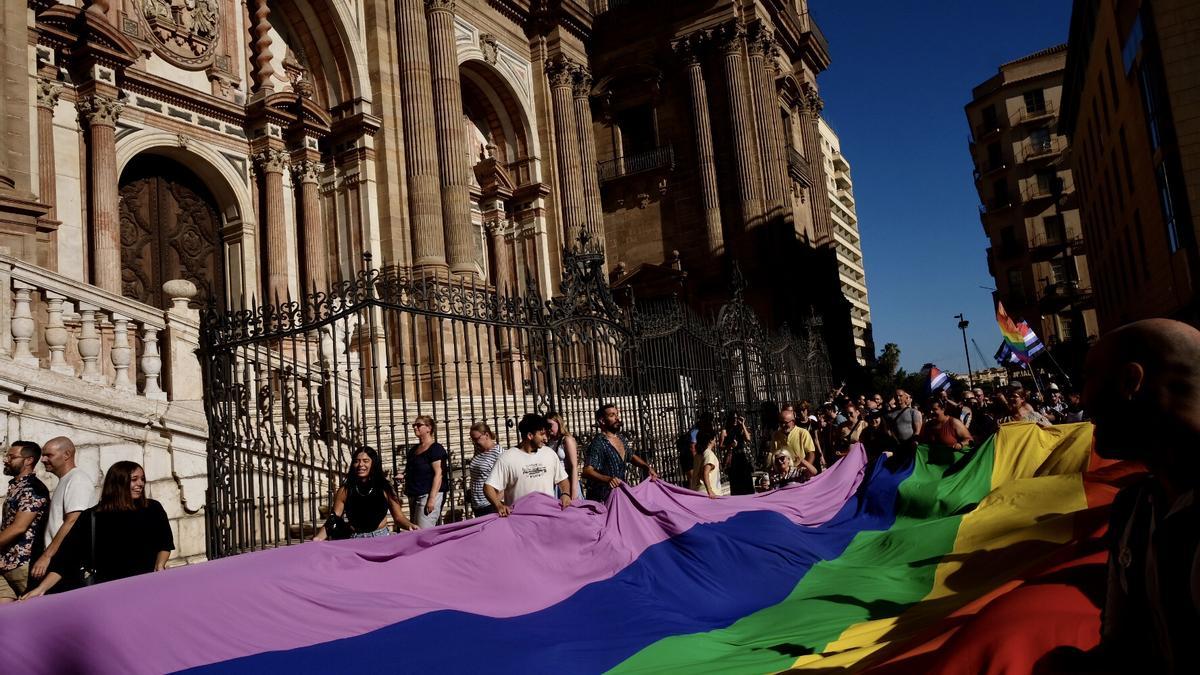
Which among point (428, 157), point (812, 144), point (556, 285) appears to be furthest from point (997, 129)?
point (428, 157)

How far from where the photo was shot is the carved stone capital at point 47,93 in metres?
13.3

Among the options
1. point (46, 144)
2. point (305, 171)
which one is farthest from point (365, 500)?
point (305, 171)

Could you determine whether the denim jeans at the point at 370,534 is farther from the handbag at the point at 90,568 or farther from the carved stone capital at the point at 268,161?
the carved stone capital at the point at 268,161

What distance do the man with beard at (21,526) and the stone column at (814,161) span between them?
33.3 meters

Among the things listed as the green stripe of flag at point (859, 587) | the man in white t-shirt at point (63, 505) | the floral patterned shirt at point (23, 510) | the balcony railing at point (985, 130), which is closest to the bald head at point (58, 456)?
the man in white t-shirt at point (63, 505)

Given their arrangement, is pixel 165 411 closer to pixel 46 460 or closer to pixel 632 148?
pixel 46 460

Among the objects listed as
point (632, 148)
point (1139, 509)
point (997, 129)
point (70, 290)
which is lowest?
point (1139, 509)

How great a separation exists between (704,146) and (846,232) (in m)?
70.1

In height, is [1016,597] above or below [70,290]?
below

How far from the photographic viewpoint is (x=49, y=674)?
11.9ft

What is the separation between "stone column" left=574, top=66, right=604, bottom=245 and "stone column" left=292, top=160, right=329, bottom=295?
10775 mm

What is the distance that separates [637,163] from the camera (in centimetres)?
3036

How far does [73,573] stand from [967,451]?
28.3 feet

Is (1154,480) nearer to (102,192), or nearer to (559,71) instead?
(102,192)
